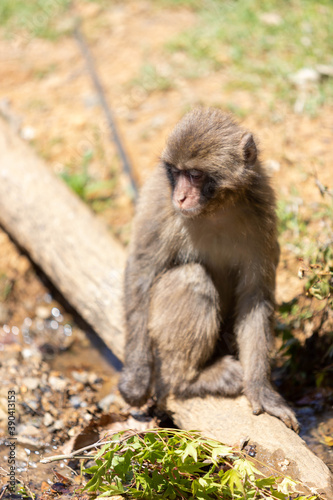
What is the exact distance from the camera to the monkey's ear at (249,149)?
423 centimetres

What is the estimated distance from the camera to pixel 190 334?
179 inches

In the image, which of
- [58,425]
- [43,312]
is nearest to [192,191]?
[58,425]

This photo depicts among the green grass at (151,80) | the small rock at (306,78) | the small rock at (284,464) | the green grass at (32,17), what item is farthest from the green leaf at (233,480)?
the green grass at (32,17)

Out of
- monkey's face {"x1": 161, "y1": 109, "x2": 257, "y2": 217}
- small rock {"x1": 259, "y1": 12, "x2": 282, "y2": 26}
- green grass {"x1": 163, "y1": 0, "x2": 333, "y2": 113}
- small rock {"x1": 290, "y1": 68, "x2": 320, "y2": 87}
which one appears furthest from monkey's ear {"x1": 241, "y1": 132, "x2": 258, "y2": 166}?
small rock {"x1": 259, "y1": 12, "x2": 282, "y2": 26}

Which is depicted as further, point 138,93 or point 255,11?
point 255,11

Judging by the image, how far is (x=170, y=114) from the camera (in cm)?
821

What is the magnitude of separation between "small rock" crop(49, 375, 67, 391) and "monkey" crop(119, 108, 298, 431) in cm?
96

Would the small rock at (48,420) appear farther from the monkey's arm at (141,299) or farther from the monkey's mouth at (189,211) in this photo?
the monkey's mouth at (189,211)

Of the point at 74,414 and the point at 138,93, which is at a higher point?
the point at 138,93

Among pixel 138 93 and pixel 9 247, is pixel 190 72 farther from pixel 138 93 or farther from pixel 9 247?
pixel 9 247

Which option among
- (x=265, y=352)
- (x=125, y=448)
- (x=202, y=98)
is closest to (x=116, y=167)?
(x=202, y=98)

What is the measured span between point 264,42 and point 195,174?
19.1 feet

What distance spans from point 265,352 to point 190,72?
5.57m

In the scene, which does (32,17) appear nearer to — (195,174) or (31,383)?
(31,383)
